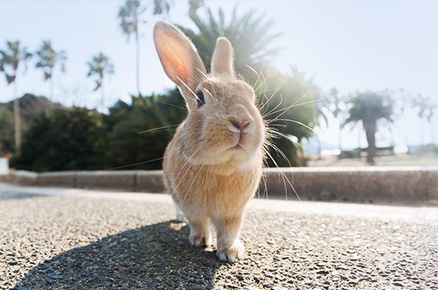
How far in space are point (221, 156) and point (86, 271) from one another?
95 centimetres

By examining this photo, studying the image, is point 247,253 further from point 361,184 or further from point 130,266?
point 361,184

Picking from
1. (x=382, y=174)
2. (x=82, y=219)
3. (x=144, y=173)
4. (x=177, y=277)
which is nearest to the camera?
(x=177, y=277)

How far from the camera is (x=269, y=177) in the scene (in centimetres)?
437

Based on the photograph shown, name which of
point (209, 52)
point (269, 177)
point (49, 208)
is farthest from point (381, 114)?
point (49, 208)

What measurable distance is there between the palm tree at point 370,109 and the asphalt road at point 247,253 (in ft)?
74.5

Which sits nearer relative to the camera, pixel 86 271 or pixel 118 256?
pixel 86 271

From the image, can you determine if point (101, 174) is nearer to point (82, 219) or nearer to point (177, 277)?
point (82, 219)

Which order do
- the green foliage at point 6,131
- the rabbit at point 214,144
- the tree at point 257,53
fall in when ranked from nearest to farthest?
the rabbit at point 214,144 < the tree at point 257,53 < the green foliage at point 6,131

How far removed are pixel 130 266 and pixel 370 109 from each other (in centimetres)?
2701

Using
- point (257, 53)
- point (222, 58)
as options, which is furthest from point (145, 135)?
point (222, 58)

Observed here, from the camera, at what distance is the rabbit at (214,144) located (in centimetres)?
153

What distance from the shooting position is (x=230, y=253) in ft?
5.71

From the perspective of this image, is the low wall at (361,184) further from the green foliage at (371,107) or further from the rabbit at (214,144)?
the green foliage at (371,107)

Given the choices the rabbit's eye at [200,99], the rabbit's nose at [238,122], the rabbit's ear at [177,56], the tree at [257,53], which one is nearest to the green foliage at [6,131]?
the tree at [257,53]
